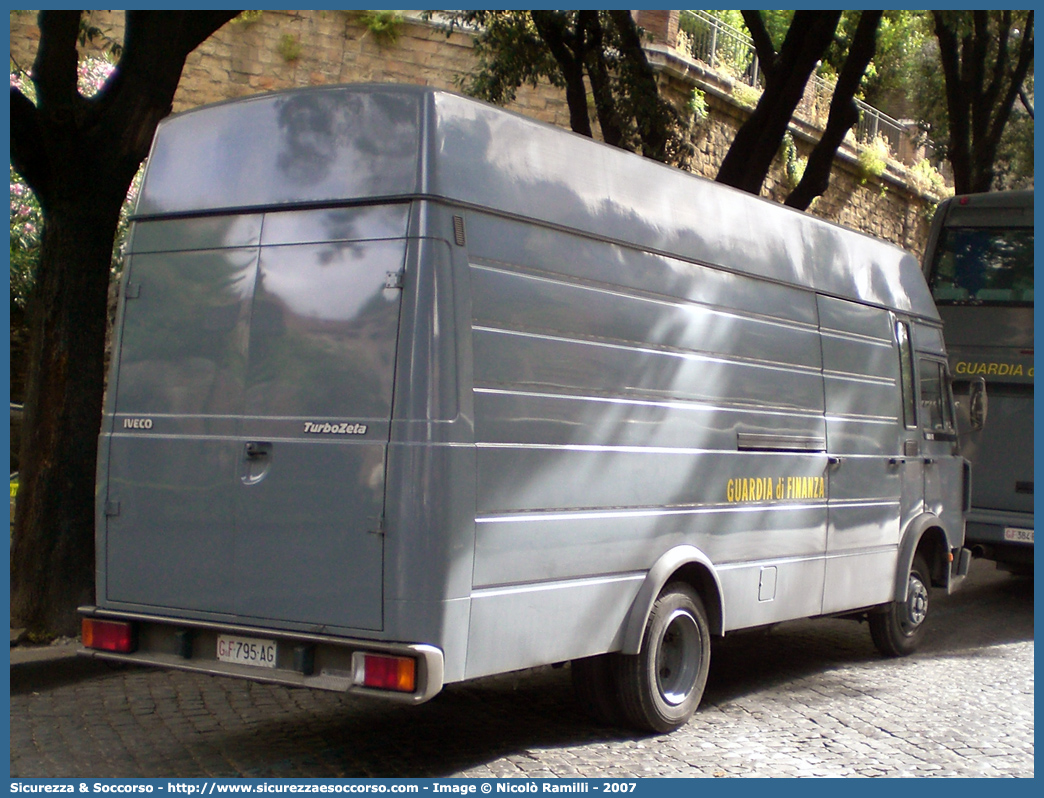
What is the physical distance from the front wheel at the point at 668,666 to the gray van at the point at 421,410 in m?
0.02

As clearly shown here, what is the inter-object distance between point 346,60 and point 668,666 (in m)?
16.8

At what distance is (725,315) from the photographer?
22.7ft

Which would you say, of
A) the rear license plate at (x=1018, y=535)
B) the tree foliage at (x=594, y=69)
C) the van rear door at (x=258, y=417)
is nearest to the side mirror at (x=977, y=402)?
the rear license plate at (x=1018, y=535)

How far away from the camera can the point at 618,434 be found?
239 inches

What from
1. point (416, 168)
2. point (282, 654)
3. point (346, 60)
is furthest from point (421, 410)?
point (346, 60)

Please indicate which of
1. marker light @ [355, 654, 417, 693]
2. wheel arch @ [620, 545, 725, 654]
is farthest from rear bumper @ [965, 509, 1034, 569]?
marker light @ [355, 654, 417, 693]

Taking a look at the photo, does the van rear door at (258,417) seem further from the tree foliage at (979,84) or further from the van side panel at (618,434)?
the tree foliage at (979,84)

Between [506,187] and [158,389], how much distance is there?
1867 mm

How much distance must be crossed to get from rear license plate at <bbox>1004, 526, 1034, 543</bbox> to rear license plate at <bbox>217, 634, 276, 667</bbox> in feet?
27.7

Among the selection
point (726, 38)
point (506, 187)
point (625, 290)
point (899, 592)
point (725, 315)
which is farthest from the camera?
point (726, 38)

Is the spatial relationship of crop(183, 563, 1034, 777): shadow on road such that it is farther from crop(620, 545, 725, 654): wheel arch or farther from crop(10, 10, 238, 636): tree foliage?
crop(10, 10, 238, 636): tree foliage

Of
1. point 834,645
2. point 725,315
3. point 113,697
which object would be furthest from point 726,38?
point 113,697
